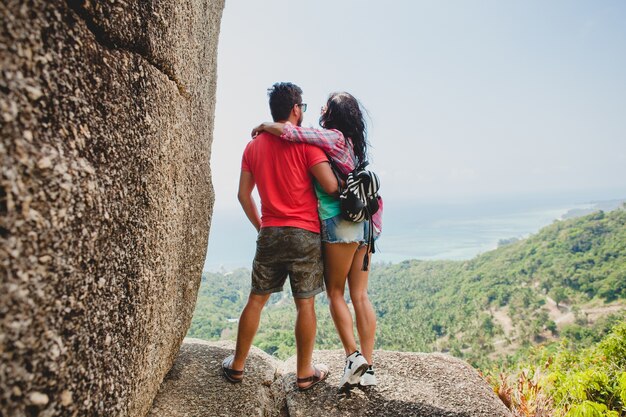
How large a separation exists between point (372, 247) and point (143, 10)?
98.1 inches

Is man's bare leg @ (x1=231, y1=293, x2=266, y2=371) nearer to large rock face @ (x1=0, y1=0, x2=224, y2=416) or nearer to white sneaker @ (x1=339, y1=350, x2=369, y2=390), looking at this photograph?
large rock face @ (x1=0, y1=0, x2=224, y2=416)

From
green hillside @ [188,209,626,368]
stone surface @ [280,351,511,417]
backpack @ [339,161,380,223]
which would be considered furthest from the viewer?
green hillside @ [188,209,626,368]

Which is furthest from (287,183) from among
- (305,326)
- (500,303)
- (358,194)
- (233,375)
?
(500,303)

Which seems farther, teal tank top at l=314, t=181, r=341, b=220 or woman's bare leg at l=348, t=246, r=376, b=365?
woman's bare leg at l=348, t=246, r=376, b=365

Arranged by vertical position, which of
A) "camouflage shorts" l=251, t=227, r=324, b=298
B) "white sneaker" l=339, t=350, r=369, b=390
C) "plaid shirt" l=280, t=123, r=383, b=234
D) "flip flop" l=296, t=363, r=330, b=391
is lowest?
"flip flop" l=296, t=363, r=330, b=391

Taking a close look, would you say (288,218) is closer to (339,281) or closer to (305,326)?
(339,281)

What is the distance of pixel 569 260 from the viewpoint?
82250 millimetres

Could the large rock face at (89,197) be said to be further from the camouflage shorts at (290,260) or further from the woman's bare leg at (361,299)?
the woman's bare leg at (361,299)

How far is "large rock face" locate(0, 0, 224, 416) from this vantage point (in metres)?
1.26

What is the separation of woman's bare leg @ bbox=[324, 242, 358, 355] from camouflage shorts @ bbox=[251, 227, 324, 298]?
0.29 ft

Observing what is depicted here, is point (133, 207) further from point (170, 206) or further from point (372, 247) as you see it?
point (372, 247)

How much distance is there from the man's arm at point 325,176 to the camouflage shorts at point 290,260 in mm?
420

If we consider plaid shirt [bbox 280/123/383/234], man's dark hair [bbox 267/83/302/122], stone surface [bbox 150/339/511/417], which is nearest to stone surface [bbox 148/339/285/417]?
stone surface [bbox 150/339/511/417]

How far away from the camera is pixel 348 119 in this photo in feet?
10.9
